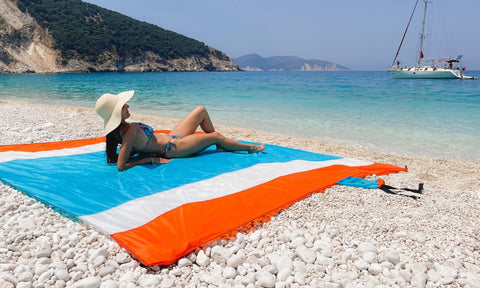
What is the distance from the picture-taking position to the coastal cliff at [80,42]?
165ft

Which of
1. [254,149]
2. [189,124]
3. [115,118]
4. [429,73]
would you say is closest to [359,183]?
[254,149]

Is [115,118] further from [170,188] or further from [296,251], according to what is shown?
[296,251]

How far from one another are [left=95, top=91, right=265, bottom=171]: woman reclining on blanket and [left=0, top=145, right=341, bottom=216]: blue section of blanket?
116mm

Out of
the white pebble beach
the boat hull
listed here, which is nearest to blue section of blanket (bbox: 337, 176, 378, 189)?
the white pebble beach

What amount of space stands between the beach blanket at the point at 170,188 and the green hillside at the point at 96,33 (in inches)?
2330

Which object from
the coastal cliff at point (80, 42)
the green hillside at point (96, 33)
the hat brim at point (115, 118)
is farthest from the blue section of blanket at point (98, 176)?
the green hillside at point (96, 33)

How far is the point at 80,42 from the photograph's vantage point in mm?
58469

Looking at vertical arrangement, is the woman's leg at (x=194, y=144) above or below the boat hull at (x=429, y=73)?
below

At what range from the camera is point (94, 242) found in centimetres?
268

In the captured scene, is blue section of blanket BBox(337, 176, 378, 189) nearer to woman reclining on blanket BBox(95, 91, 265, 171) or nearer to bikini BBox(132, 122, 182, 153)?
woman reclining on blanket BBox(95, 91, 265, 171)

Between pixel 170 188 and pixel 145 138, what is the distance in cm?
90

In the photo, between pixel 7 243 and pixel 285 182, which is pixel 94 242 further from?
pixel 285 182

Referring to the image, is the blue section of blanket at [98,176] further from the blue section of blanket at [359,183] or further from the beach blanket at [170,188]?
the blue section of blanket at [359,183]

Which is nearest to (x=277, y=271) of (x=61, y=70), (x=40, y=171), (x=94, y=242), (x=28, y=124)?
(x=94, y=242)
